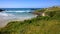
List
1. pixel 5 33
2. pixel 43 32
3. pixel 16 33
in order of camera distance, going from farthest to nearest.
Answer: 1. pixel 5 33
2. pixel 16 33
3. pixel 43 32

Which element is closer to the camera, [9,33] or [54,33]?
[54,33]

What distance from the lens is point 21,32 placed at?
15.2 m

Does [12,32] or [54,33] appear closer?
[54,33]

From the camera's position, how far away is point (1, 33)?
1714 centimetres

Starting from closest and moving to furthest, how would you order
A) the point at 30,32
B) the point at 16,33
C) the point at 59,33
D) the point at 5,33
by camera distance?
1. the point at 59,33
2. the point at 30,32
3. the point at 16,33
4. the point at 5,33

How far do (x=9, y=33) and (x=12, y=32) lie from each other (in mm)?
309

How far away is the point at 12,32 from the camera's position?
16.5 metres

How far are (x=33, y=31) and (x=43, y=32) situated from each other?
1.21m

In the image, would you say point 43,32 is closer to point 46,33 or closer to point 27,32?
point 46,33

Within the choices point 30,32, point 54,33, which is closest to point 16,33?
point 30,32

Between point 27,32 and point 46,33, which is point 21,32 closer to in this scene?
point 27,32

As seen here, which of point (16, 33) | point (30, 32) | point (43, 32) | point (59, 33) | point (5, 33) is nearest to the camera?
point (59, 33)

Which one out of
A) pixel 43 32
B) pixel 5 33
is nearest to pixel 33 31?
pixel 43 32

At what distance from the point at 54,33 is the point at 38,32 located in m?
1.57
